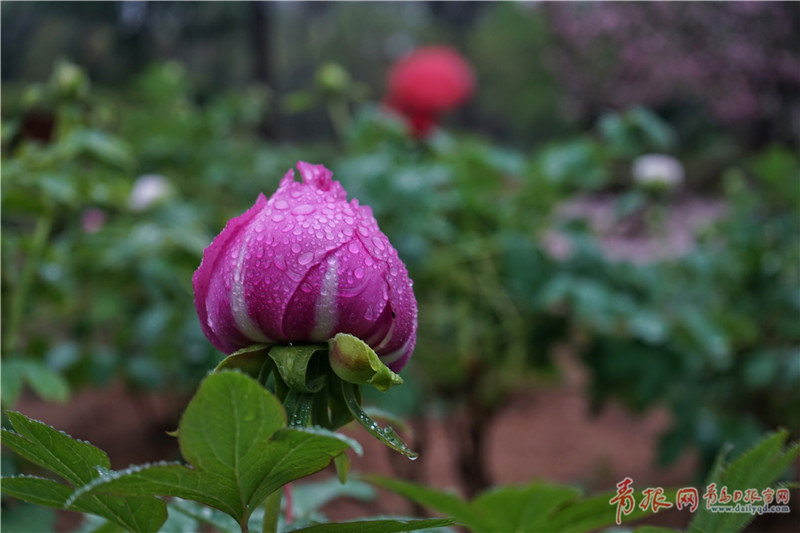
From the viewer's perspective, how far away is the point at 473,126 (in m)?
→ 4.56

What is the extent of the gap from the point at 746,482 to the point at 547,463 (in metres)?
1.34

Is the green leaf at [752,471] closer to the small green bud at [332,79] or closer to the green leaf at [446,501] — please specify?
the green leaf at [446,501]

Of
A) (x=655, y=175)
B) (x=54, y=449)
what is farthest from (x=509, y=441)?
(x=54, y=449)

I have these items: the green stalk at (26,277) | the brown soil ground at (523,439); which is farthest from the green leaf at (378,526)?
the brown soil ground at (523,439)

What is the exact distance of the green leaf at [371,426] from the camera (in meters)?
0.20

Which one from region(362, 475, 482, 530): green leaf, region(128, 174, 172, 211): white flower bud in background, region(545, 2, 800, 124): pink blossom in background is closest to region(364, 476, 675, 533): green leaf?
region(362, 475, 482, 530): green leaf

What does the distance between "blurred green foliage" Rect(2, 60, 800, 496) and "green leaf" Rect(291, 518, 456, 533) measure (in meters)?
0.47

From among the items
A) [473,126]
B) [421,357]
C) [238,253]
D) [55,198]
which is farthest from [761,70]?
[238,253]

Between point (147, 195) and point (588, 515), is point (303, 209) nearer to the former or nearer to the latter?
point (588, 515)

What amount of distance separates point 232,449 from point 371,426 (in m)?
0.04

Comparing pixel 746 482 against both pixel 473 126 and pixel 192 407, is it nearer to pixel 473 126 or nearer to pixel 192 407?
pixel 192 407

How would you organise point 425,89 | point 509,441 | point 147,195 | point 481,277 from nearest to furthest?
1. point 147,195
2. point 481,277
3. point 425,89
4. point 509,441

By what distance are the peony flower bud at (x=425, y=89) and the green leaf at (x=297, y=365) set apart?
1.01 metres

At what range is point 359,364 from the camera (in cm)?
20
